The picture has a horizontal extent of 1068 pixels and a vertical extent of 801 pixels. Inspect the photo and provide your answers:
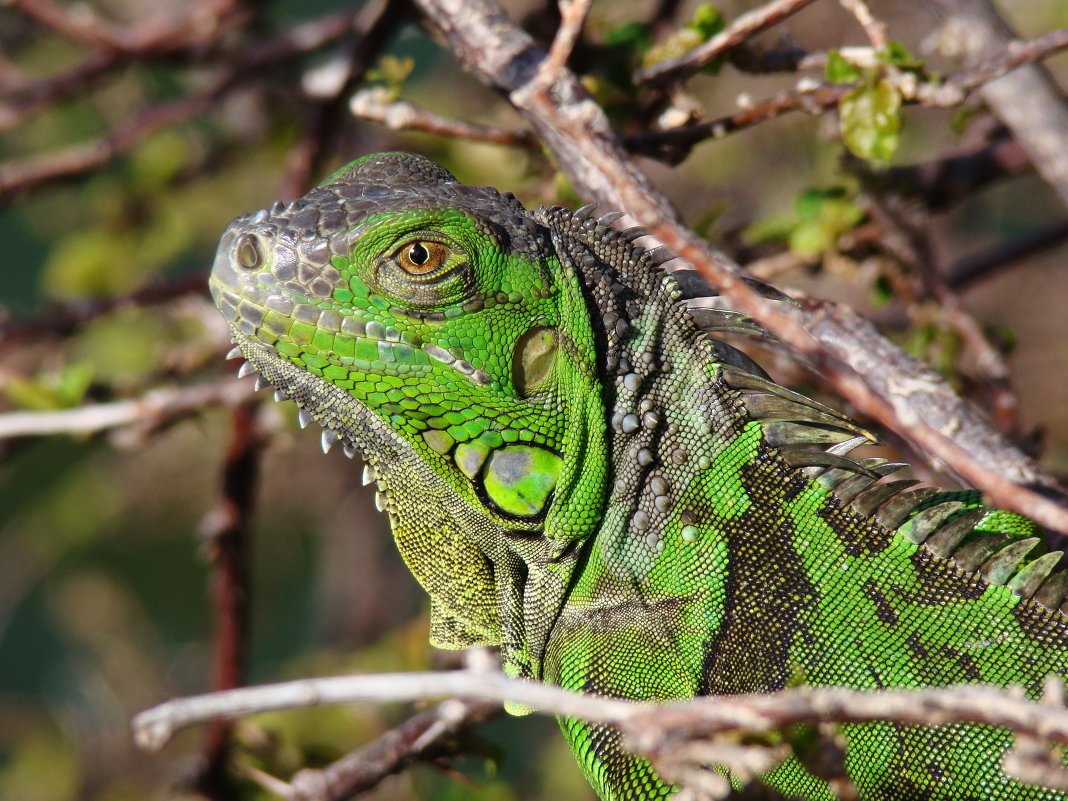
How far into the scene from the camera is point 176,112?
451 centimetres

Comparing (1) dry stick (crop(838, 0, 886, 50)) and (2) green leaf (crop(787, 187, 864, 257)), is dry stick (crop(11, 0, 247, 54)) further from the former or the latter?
(1) dry stick (crop(838, 0, 886, 50))

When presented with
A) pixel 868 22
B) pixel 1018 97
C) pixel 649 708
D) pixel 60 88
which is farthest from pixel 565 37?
pixel 60 88

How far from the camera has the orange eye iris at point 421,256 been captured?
8.48 feet

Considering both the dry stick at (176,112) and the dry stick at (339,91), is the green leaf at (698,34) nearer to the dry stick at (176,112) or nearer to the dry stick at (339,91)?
the dry stick at (339,91)

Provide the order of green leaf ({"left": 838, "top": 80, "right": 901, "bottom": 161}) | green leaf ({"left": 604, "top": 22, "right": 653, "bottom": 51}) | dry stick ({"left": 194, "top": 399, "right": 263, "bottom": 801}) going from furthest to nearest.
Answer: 1. dry stick ({"left": 194, "top": 399, "right": 263, "bottom": 801})
2. green leaf ({"left": 604, "top": 22, "right": 653, "bottom": 51})
3. green leaf ({"left": 838, "top": 80, "right": 901, "bottom": 161})

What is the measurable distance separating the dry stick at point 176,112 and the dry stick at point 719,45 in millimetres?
1681

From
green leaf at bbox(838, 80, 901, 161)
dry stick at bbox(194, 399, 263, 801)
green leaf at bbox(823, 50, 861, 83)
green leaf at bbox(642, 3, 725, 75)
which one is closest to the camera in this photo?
green leaf at bbox(838, 80, 901, 161)

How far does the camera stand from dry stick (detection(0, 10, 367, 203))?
4391 mm

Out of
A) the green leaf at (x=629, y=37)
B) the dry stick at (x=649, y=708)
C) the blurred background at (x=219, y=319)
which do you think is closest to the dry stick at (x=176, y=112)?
the blurred background at (x=219, y=319)

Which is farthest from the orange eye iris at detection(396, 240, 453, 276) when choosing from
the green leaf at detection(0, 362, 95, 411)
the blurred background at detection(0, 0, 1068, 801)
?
the green leaf at detection(0, 362, 95, 411)

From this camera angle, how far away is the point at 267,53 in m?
4.43

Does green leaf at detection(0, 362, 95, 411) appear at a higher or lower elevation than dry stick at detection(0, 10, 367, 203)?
lower

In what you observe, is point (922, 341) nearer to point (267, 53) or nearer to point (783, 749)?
point (783, 749)

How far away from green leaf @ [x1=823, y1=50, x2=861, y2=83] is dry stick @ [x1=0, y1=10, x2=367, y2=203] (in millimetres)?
2160
